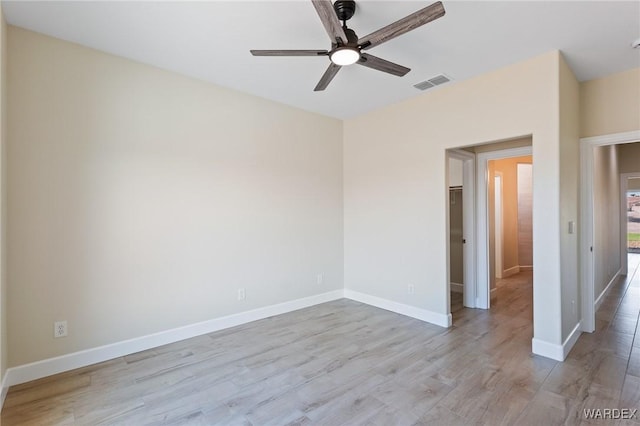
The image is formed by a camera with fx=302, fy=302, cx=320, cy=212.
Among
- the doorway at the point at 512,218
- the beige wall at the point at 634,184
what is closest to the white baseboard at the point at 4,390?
the doorway at the point at 512,218

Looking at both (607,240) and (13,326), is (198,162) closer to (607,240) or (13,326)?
(13,326)

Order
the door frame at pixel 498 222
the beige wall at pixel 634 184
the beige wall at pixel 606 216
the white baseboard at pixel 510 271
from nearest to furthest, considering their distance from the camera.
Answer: the beige wall at pixel 606 216
the door frame at pixel 498 222
the white baseboard at pixel 510 271
the beige wall at pixel 634 184

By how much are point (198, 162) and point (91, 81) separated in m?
1.16

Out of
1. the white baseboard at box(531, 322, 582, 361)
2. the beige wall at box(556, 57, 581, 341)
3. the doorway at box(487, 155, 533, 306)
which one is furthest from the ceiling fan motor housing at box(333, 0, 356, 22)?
the doorway at box(487, 155, 533, 306)

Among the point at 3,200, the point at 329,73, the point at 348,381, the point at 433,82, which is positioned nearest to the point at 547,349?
the point at 348,381

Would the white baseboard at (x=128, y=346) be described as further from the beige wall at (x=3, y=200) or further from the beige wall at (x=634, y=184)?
the beige wall at (x=634, y=184)

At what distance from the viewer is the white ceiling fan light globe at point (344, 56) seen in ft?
6.97

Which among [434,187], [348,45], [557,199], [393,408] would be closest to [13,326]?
[393,408]

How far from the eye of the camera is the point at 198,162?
11.2 ft

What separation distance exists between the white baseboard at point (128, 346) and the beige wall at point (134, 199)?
0.21 feet

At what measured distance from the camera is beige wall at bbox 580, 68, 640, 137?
313 centimetres

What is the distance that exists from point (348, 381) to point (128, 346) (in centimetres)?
216

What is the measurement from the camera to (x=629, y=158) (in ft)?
20.4
